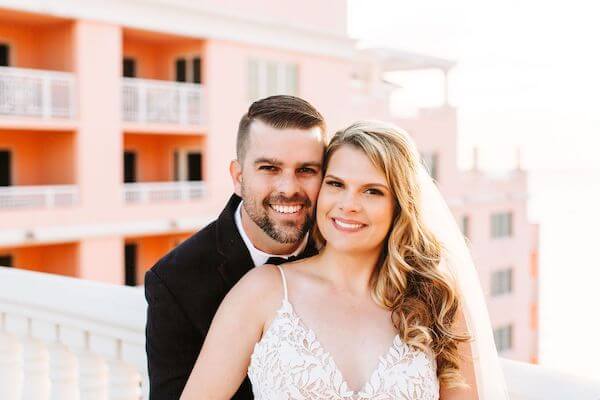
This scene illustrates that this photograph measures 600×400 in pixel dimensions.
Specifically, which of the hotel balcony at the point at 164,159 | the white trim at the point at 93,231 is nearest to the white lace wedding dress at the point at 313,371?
the white trim at the point at 93,231

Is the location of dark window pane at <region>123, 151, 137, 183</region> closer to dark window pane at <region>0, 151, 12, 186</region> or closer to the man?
dark window pane at <region>0, 151, 12, 186</region>

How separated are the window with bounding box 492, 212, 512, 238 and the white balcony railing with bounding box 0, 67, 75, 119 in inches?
665

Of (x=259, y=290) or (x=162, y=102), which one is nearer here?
(x=259, y=290)

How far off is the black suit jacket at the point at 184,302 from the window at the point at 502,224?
26998 mm

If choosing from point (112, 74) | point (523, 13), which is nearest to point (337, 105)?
point (112, 74)

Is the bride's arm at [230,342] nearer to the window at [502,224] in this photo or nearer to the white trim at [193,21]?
the white trim at [193,21]

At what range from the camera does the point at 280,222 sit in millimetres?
2715

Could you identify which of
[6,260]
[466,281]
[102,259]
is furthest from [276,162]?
[6,260]

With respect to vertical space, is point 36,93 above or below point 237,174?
above

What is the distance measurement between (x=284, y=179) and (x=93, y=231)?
1516 centimetres

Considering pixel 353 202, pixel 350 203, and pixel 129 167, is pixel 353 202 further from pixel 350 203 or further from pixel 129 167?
pixel 129 167

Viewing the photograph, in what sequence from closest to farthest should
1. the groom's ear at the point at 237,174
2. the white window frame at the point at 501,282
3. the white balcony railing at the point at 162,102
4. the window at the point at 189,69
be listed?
the groom's ear at the point at 237,174, the white balcony railing at the point at 162,102, the window at the point at 189,69, the white window frame at the point at 501,282

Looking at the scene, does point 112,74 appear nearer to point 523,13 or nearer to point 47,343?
point 47,343

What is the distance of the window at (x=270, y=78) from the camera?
20266 millimetres
